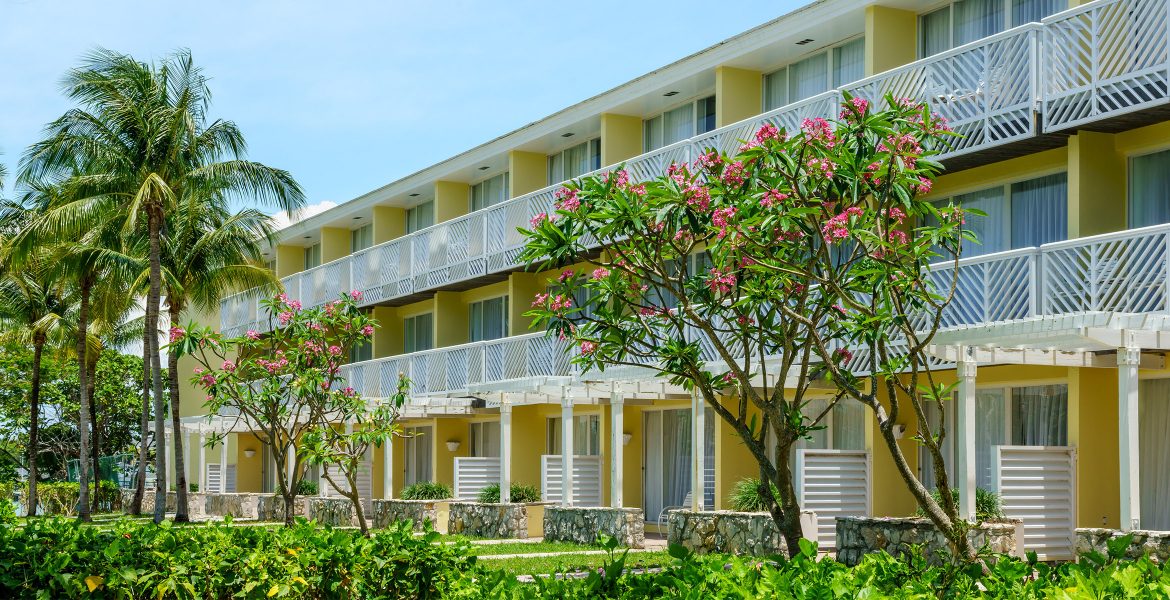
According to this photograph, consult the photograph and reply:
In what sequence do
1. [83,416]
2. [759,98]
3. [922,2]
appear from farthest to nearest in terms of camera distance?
[83,416], [759,98], [922,2]

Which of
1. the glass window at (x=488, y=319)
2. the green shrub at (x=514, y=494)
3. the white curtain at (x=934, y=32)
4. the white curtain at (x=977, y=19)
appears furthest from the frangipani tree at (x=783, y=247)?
the glass window at (x=488, y=319)

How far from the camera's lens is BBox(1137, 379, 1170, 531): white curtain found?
16047mm

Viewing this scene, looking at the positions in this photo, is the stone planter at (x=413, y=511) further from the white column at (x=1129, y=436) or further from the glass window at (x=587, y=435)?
the white column at (x=1129, y=436)

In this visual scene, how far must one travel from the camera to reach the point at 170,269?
106 feet

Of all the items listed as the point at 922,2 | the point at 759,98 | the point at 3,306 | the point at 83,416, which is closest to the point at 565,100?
the point at 759,98

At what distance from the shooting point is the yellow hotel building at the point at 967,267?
15.3 metres

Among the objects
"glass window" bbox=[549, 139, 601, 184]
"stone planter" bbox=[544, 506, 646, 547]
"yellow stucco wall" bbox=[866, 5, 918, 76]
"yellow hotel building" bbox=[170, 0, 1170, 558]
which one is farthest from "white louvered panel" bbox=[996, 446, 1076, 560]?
"glass window" bbox=[549, 139, 601, 184]

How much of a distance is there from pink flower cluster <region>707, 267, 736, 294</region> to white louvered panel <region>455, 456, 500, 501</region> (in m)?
17.3

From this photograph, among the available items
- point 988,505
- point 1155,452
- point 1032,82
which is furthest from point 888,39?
point 988,505

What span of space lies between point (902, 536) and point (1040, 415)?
10.4ft

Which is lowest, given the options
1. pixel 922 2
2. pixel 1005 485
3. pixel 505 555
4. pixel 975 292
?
pixel 505 555

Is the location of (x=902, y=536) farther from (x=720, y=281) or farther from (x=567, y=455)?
(x=567, y=455)

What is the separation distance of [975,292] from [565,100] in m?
12.1

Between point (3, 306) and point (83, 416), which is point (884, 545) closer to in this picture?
point (83, 416)
